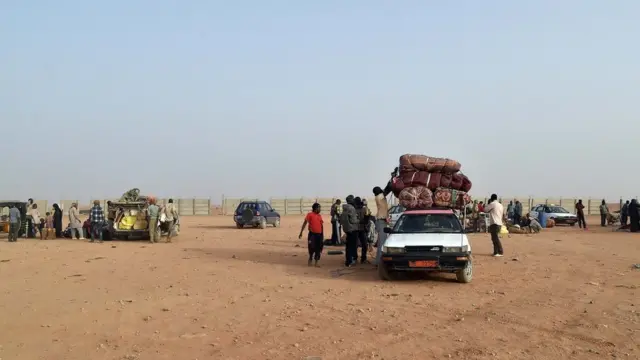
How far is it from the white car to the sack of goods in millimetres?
2888

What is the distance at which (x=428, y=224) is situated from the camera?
45.7 ft

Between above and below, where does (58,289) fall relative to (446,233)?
below

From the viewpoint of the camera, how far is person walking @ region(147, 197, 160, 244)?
75.6ft

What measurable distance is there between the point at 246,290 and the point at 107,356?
4.76 meters

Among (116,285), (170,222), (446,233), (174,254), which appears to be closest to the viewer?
(116,285)

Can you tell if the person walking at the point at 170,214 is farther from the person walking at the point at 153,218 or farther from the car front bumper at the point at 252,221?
the car front bumper at the point at 252,221

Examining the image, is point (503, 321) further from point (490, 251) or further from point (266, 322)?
point (490, 251)

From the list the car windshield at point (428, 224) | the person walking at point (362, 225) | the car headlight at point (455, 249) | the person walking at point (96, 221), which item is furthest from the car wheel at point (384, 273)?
the person walking at point (96, 221)

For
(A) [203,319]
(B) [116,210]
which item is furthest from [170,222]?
(A) [203,319]

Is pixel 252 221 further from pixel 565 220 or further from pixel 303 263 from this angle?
pixel 565 220

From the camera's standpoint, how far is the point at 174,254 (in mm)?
18969

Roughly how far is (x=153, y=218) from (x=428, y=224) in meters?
12.7

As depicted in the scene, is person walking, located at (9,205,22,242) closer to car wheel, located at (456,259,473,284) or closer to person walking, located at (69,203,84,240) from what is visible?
person walking, located at (69,203,84,240)

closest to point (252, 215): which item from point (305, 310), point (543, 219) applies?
point (543, 219)
